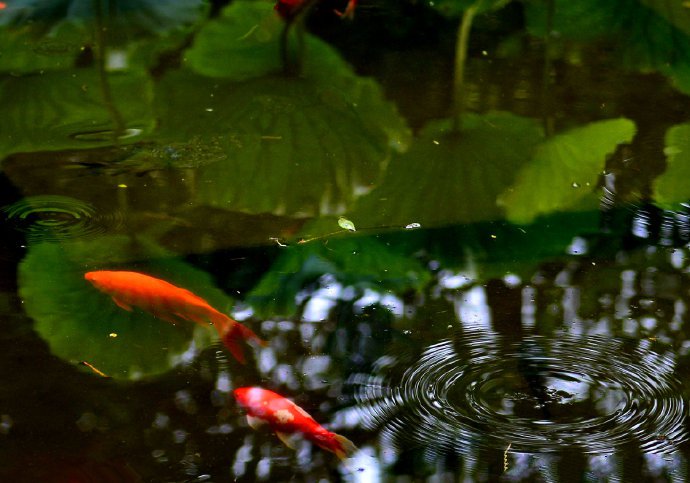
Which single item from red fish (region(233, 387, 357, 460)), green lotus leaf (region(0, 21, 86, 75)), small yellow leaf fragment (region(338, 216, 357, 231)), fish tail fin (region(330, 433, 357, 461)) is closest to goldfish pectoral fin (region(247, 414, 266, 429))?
red fish (region(233, 387, 357, 460))

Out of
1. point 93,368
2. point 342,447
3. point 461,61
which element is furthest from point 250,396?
point 461,61

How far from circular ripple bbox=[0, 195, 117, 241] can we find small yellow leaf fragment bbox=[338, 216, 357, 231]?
53cm

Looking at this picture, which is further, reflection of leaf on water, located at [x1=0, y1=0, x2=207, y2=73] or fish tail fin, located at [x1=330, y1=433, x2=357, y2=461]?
reflection of leaf on water, located at [x1=0, y1=0, x2=207, y2=73]

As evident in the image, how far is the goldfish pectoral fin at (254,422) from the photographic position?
1580mm

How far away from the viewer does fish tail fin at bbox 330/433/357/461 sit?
1.53 meters

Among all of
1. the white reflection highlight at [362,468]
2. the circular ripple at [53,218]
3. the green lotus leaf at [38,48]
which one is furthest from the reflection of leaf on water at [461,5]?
the white reflection highlight at [362,468]

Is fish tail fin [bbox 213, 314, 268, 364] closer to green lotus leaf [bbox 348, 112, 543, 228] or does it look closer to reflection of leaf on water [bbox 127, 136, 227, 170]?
green lotus leaf [bbox 348, 112, 543, 228]

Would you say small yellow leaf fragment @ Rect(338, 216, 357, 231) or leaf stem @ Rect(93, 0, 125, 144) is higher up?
small yellow leaf fragment @ Rect(338, 216, 357, 231)

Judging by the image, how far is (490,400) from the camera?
1636mm

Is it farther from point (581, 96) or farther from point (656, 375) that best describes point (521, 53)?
point (656, 375)

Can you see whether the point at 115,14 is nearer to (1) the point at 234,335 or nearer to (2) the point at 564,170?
(2) the point at 564,170

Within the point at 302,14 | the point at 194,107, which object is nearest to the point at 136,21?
the point at 302,14

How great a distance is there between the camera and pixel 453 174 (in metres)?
2.56

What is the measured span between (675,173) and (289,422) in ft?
4.58
